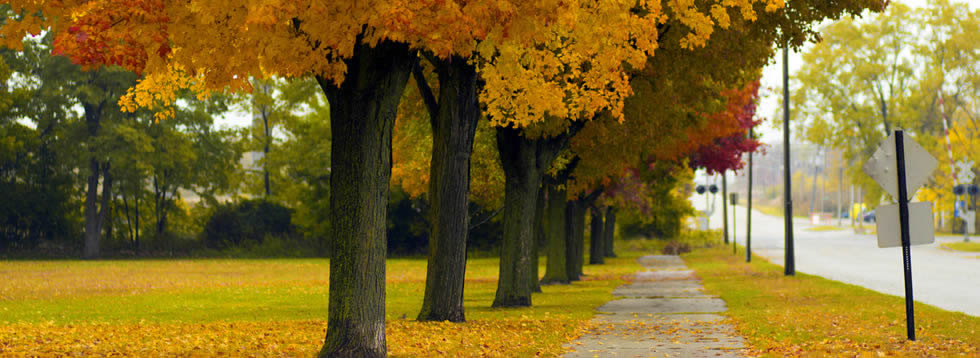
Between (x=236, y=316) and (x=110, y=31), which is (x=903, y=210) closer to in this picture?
(x=110, y=31)

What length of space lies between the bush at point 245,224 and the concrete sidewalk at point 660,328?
39374 millimetres

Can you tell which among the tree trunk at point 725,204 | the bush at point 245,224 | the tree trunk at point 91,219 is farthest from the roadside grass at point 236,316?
the bush at point 245,224

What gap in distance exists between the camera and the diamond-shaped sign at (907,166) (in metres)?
13.0

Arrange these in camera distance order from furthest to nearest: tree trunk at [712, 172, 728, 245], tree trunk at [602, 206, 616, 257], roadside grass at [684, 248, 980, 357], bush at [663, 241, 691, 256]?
bush at [663, 241, 691, 256]
tree trunk at [712, 172, 728, 245]
tree trunk at [602, 206, 616, 257]
roadside grass at [684, 248, 980, 357]

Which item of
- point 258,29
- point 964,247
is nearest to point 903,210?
point 258,29

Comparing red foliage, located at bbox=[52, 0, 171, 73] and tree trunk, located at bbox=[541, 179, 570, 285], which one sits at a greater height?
red foliage, located at bbox=[52, 0, 171, 73]

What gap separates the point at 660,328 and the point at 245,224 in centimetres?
5025

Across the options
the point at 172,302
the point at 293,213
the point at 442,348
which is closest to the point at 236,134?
the point at 293,213

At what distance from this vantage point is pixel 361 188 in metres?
11.2

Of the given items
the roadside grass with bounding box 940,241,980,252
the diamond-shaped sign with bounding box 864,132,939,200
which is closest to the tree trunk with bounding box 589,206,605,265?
the roadside grass with bounding box 940,241,980,252

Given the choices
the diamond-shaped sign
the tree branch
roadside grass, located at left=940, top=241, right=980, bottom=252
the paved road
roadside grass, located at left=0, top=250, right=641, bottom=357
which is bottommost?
roadside grass, located at left=0, top=250, right=641, bottom=357

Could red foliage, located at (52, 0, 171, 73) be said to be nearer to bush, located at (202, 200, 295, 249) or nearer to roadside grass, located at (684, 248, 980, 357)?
roadside grass, located at (684, 248, 980, 357)

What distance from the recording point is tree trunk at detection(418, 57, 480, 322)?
17.0 meters

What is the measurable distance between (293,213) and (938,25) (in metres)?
47.6
